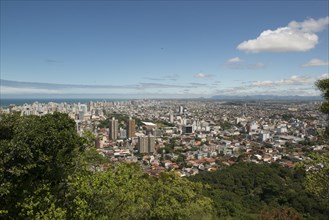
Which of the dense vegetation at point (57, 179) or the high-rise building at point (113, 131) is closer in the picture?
the dense vegetation at point (57, 179)

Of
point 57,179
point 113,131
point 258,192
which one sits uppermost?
point 57,179

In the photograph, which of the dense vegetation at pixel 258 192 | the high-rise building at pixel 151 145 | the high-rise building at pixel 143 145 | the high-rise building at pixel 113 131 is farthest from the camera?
the high-rise building at pixel 113 131

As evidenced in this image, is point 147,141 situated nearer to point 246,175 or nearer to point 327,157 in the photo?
point 246,175

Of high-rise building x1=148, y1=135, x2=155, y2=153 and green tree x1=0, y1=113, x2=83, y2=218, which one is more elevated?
green tree x1=0, y1=113, x2=83, y2=218

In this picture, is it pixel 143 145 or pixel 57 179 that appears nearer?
pixel 57 179

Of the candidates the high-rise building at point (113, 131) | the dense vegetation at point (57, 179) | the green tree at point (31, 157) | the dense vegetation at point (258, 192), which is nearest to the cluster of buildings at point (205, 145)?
the high-rise building at point (113, 131)

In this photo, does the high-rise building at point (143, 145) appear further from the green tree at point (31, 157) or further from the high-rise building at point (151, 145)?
the green tree at point (31, 157)

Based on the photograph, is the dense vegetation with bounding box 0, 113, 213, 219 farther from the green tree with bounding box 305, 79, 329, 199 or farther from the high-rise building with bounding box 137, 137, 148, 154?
the high-rise building with bounding box 137, 137, 148, 154

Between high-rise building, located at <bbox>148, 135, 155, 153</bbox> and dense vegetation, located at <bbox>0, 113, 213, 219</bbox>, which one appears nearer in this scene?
dense vegetation, located at <bbox>0, 113, 213, 219</bbox>

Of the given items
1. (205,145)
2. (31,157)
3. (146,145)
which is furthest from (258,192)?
(205,145)

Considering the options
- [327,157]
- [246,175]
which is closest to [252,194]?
[246,175]

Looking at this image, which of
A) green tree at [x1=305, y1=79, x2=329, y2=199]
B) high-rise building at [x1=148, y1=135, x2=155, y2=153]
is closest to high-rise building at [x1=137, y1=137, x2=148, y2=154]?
high-rise building at [x1=148, y1=135, x2=155, y2=153]

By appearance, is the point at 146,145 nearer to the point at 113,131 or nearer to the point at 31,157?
the point at 113,131
